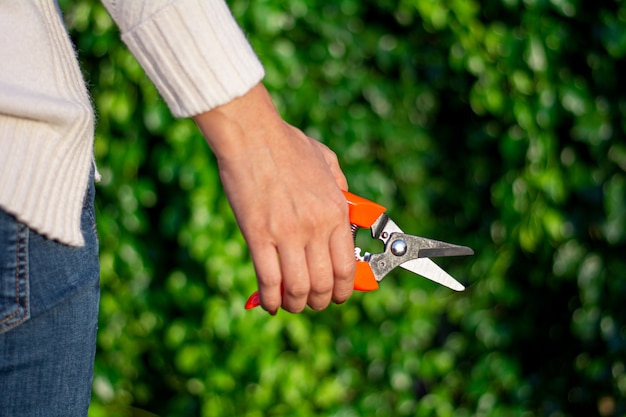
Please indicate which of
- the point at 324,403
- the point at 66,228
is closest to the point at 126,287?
the point at 324,403

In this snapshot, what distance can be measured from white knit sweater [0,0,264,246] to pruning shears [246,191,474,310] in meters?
A: 0.31

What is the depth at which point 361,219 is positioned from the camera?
1.22m

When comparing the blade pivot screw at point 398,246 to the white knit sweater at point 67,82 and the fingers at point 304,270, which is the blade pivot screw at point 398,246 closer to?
the fingers at point 304,270

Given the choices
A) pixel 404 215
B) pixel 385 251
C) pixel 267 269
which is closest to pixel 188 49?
pixel 267 269

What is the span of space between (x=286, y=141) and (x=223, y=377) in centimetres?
151

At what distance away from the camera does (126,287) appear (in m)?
2.41

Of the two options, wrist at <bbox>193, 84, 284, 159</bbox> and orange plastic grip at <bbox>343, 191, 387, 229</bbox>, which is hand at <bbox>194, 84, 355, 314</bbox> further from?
orange plastic grip at <bbox>343, 191, 387, 229</bbox>

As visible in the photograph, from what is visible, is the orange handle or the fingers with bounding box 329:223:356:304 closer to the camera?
the fingers with bounding box 329:223:356:304

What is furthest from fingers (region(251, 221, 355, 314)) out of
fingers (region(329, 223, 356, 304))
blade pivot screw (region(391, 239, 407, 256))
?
blade pivot screw (region(391, 239, 407, 256))

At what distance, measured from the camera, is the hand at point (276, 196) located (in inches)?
39.3

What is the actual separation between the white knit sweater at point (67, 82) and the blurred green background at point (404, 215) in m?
1.20

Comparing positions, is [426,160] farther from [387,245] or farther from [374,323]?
[387,245]

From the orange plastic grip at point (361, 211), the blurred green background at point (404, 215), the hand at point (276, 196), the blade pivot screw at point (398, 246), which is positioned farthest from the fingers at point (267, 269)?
the blurred green background at point (404, 215)

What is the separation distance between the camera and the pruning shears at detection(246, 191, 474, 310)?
122 cm
